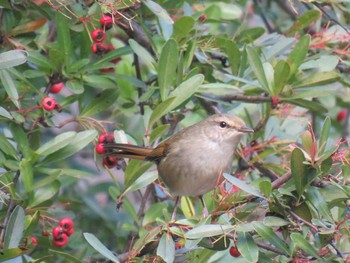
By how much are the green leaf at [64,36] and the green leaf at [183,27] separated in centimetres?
52

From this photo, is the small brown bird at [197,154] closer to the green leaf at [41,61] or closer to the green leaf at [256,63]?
the green leaf at [256,63]

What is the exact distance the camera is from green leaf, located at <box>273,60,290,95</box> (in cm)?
403

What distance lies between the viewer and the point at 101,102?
13.8ft

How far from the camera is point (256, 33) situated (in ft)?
15.3

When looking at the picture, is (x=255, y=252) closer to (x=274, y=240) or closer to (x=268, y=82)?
(x=274, y=240)

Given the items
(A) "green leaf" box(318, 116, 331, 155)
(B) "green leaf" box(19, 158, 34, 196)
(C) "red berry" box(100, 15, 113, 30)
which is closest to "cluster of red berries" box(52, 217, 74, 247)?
(B) "green leaf" box(19, 158, 34, 196)

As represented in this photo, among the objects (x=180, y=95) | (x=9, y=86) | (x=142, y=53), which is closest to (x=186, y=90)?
(x=180, y=95)

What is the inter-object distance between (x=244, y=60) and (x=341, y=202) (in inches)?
45.8

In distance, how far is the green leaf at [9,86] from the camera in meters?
3.75

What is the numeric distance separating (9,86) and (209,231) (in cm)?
119

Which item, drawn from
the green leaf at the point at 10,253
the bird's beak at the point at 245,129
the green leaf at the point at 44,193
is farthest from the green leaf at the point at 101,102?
the green leaf at the point at 10,253

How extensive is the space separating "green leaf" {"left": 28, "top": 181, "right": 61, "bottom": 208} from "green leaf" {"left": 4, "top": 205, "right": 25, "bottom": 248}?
15.3 inches

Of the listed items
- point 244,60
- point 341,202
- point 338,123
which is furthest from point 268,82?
point 338,123

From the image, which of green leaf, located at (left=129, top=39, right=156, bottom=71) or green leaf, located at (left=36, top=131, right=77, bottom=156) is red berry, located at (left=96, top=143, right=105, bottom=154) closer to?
green leaf, located at (left=36, top=131, right=77, bottom=156)
